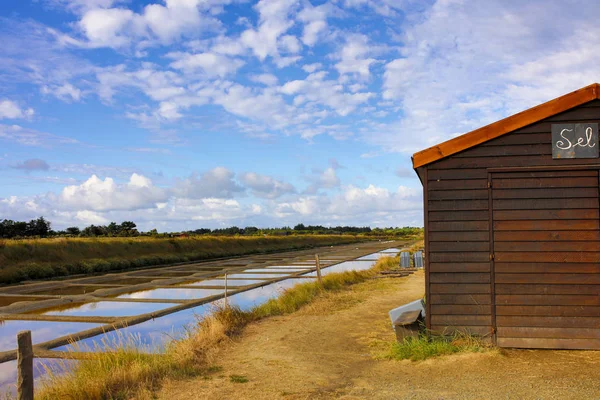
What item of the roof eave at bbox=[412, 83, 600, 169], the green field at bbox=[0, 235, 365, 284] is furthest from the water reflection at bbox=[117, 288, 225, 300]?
the roof eave at bbox=[412, 83, 600, 169]

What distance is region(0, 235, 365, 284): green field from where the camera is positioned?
24062 millimetres

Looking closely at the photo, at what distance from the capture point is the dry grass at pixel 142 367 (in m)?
5.80

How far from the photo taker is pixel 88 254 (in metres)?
29.6

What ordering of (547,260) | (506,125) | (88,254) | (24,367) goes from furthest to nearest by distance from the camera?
(88,254), (506,125), (547,260), (24,367)

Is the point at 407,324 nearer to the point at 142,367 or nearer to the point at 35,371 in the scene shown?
the point at 142,367

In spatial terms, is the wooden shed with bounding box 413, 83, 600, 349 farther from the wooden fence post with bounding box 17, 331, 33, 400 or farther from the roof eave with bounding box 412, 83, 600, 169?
the wooden fence post with bounding box 17, 331, 33, 400

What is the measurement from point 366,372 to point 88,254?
1037 inches

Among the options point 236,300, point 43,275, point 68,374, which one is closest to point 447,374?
point 68,374

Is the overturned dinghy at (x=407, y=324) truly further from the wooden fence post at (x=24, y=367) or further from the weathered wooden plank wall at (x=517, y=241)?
the wooden fence post at (x=24, y=367)

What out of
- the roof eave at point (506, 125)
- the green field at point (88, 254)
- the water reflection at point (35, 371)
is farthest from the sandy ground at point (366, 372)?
the green field at point (88, 254)

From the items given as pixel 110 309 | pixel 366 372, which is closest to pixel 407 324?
pixel 366 372

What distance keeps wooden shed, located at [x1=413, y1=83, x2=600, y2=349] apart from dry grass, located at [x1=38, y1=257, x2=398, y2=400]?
12.3ft

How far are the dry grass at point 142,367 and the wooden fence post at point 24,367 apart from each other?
2.08ft

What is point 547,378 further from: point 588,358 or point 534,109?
point 534,109
